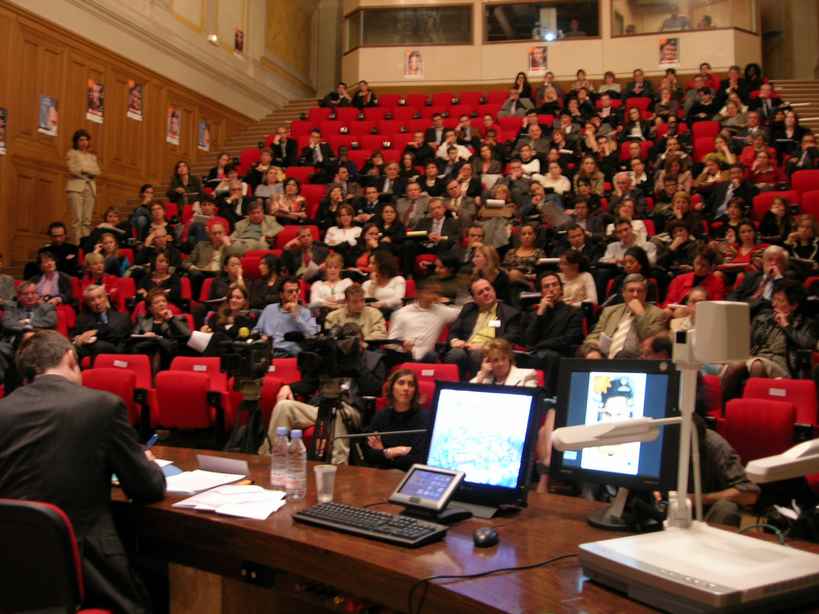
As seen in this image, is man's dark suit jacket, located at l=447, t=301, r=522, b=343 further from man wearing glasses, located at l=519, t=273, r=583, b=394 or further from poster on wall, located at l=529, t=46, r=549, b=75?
poster on wall, located at l=529, t=46, r=549, b=75

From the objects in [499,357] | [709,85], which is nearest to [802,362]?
[499,357]

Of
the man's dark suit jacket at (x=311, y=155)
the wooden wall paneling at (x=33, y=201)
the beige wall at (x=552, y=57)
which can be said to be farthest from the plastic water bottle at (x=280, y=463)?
the beige wall at (x=552, y=57)

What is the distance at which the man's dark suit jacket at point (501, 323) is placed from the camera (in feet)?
16.3

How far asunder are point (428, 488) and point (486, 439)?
228 mm

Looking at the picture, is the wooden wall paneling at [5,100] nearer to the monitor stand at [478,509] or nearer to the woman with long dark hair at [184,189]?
the woman with long dark hair at [184,189]

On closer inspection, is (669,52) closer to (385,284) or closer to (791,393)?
(385,284)

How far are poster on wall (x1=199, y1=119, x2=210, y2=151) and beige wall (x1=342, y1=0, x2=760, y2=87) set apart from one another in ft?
9.84

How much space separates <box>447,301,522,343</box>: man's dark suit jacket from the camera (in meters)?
4.96

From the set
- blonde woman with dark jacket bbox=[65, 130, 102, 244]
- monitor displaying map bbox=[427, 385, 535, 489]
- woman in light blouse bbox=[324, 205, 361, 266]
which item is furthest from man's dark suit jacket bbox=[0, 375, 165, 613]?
blonde woman with dark jacket bbox=[65, 130, 102, 244]

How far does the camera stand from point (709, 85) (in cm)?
1012

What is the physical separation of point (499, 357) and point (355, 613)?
1.91m

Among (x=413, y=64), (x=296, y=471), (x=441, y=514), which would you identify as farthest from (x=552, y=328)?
(x=413, y=64)

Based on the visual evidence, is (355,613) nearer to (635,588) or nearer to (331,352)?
(635,588)

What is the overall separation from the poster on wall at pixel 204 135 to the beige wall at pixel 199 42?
42 centimetres
